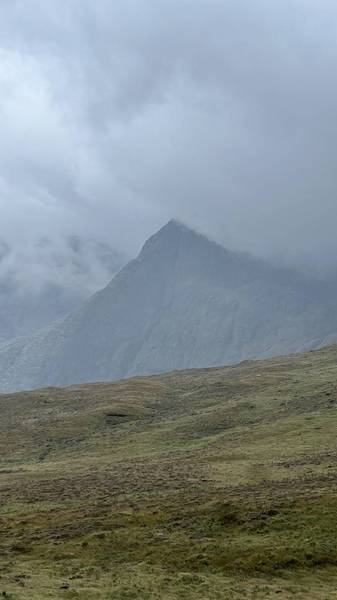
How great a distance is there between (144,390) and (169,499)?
405 ft

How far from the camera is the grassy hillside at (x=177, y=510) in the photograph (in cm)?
3253

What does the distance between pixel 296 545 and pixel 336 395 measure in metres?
90.3

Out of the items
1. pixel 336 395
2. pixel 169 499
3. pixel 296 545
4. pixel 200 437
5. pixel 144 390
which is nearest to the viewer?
pixel 296 545

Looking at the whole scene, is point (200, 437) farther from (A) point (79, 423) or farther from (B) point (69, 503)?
(B) point (69, 503)

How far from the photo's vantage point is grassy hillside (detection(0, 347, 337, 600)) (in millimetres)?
32531

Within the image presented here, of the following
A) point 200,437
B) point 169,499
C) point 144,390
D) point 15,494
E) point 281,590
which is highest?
point 144,390

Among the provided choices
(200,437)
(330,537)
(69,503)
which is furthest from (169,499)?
(200,437)

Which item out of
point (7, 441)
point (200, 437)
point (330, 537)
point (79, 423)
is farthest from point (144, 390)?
point (330, 537)

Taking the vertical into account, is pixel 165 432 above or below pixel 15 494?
above

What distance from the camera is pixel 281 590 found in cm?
3100

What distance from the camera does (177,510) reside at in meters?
45.9

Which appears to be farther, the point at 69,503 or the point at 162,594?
the point at 69,503

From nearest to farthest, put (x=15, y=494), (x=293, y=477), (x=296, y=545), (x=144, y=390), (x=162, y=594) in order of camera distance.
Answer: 1. (x=162, y=594)
2. (x=296, y=545)
3. (x=293, y=477)
4. (x=15, y=494)
5. (x=144, y=390)

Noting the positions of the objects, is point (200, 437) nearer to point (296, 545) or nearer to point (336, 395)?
point (336, 395)
